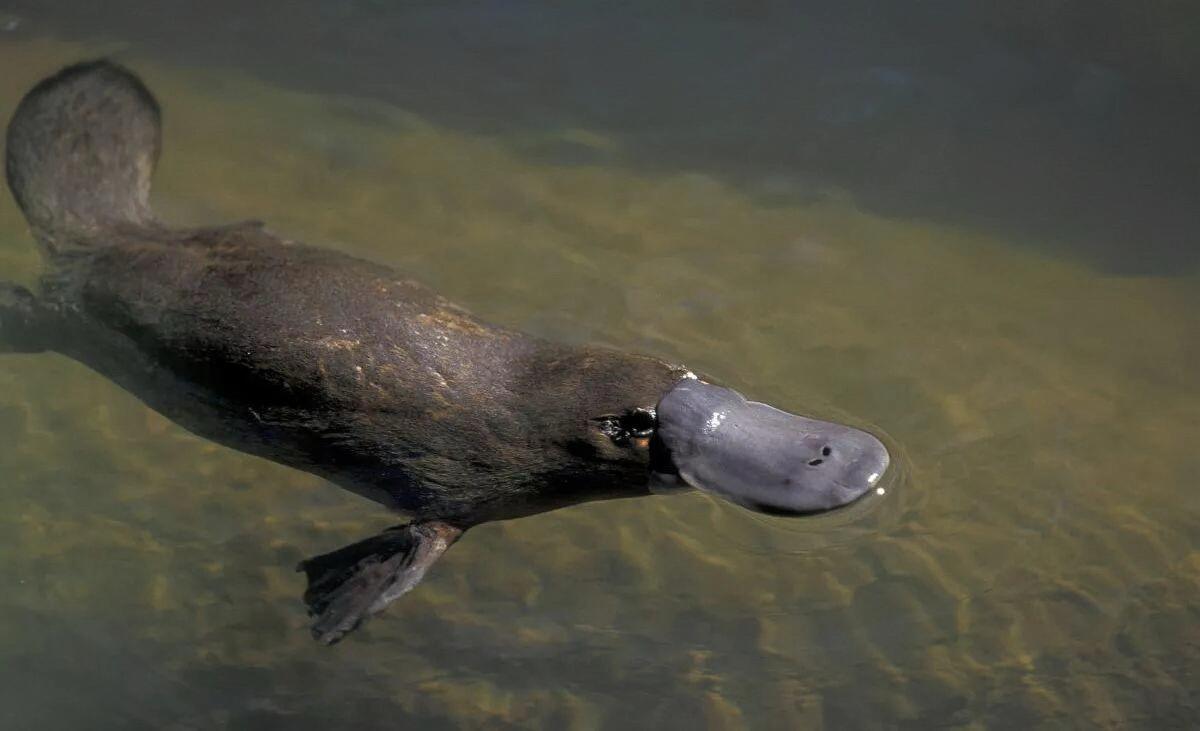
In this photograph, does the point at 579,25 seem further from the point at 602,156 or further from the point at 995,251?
the point at 995,251

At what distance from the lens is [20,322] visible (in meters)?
4.20

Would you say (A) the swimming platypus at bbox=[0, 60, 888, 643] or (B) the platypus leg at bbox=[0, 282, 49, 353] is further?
(B) the platypus leg at bbox=[0, 282, 49, 353]

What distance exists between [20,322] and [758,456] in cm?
275

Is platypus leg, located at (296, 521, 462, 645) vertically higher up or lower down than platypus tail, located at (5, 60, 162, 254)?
lower down

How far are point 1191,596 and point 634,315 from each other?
2341 mm

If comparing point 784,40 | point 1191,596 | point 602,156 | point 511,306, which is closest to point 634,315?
point 511,306

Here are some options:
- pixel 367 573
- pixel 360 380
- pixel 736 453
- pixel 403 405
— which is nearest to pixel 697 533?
pixel 736 453

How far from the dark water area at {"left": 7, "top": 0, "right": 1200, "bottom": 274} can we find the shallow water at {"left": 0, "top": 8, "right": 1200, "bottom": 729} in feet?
1.25

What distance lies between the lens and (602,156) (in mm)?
5512

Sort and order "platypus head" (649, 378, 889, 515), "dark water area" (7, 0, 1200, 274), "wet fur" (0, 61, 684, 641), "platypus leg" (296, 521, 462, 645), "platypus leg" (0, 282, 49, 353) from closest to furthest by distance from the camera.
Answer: "platypus head" (649, 378, 889, 515) < "wet fur" (0, 61, 684, 641) < "platypus leg" (296, 521, 462, 645) < "platypus leg" (0, 282, 49, 353) < "dark water area" (7, 0, 1200, 274)

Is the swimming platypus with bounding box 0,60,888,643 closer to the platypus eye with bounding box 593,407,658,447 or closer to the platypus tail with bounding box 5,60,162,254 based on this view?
the platypus eye with bounding box 593,407,658,447

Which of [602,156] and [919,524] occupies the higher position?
[602,156]

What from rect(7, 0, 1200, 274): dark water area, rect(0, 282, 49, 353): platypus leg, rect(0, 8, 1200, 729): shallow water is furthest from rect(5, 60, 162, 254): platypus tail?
rect(7, 0, 1200, 274): dark water area

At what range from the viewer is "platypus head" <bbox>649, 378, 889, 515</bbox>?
315 cm
